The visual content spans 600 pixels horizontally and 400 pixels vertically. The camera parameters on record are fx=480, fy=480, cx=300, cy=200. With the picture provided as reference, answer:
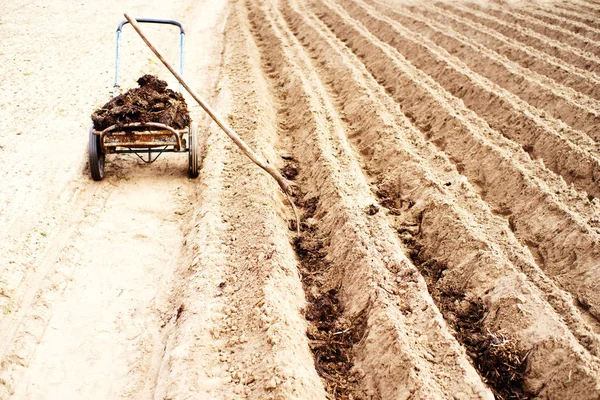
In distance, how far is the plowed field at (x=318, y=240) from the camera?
411cm

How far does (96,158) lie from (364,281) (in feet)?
13.0

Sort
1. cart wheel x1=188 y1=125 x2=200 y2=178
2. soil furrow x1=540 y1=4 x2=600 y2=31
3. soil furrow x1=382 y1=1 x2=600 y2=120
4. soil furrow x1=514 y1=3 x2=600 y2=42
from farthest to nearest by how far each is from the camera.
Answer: soil furrow x1=540 y1=4 x2=600 y2=31, soil furrow x1=514 y1=3 x2=600 y2=42, soil furrow x1=382 y1=1 x2=600 y2=120, cart wheel x1=188 y1=125 x2=200 y2=178

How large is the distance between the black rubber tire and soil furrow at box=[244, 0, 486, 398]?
2.79 meters

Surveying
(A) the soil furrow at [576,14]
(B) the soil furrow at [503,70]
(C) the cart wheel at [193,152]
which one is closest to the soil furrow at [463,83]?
(B) the soil furrow at [503,70]

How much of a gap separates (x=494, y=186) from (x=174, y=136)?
4.47 metres

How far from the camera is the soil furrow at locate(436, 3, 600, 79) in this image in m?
10.6

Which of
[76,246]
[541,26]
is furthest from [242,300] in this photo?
[541,26]

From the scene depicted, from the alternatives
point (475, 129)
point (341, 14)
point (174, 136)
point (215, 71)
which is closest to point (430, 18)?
point (341, 14)

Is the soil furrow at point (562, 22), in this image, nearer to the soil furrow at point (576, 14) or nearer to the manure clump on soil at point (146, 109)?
the soil furrow at point (576, 14)

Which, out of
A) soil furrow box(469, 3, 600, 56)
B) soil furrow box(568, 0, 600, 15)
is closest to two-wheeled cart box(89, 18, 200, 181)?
soil furrow box(469, 3, 600, 56)

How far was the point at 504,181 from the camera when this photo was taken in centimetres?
668

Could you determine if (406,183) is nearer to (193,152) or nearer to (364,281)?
(364,281)

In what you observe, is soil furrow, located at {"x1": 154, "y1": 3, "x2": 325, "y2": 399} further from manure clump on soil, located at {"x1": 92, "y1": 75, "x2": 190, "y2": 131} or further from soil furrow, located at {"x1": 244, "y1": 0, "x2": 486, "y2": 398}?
manure clump on soil, located at {"x1": 92, "y1": 75, "x2": 190, "y2": 131}

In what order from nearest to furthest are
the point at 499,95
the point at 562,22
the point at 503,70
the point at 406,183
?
the point at 406,183, the point at 499,95, the point at 503,70, the point at 562,22
